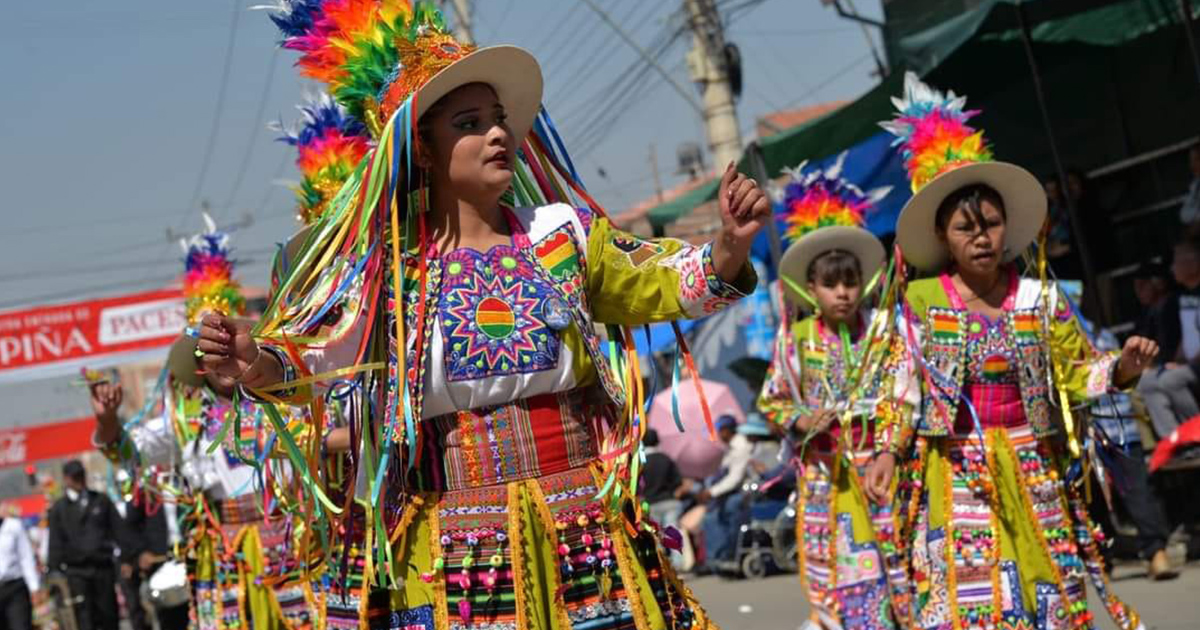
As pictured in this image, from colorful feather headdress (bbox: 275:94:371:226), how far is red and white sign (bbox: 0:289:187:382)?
25.3m

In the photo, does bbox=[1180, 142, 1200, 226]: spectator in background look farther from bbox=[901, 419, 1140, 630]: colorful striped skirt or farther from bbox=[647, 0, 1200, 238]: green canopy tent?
bbox=[901, 419, 1140, 630]: colorful striped skirt

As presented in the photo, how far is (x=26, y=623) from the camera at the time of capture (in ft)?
51.7

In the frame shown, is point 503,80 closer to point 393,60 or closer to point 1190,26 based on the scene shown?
point 393,60

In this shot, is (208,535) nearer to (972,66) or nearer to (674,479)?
(972,66)

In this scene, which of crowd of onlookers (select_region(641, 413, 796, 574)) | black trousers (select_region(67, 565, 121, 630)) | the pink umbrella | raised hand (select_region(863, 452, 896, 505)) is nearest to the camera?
raised hand (select_region(863, 452, 896, 505))

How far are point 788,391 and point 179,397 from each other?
3.32 m

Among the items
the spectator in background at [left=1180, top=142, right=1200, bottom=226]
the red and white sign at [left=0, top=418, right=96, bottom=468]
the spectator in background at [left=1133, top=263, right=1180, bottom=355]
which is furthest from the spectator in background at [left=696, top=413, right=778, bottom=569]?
the red and white sign at [left=0, top=418, right=96, bottom=468]

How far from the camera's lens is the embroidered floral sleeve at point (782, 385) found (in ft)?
28.4

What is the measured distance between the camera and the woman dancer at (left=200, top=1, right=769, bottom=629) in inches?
161

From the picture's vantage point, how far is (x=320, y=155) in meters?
7.12

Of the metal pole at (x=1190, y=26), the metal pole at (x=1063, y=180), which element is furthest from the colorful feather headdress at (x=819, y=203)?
the metal pole at (x=1190, y=26)

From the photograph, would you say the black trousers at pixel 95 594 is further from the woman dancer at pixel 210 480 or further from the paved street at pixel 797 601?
the woman dancer at pixel 210 480

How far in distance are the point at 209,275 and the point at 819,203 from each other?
3404 millimetres

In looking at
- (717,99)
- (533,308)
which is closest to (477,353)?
(533,308)
